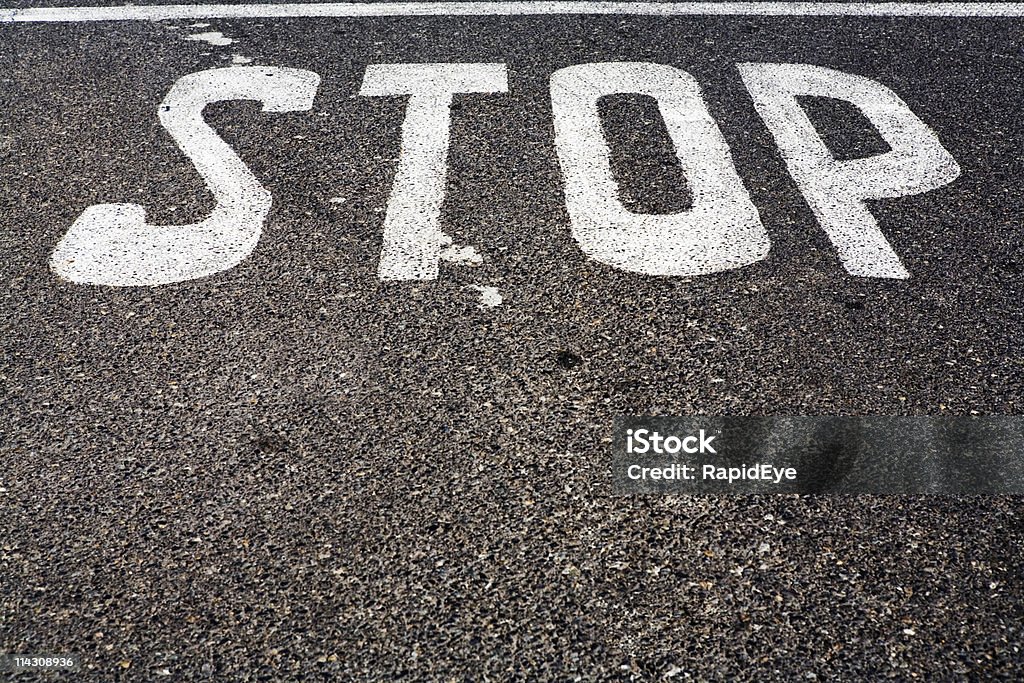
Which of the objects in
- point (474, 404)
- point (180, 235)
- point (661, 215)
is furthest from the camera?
point (661, 215)

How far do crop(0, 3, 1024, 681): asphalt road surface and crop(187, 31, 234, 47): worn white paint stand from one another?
2.88ft

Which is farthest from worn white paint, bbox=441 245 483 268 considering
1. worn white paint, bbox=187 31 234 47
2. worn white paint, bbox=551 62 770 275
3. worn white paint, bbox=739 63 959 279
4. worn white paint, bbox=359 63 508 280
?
worn white paint, bbox=187 31 234 47

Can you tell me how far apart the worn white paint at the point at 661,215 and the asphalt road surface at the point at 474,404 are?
7 centimetres

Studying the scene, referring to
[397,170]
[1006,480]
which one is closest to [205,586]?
[1006,480]

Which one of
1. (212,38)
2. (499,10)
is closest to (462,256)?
(212,38)

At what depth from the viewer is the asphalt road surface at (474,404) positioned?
2.47 m

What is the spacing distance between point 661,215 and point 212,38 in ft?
9.97

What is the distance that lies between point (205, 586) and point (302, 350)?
0.97 metres

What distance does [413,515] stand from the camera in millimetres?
2775

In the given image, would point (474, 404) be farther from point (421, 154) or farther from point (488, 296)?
point (421, 154)

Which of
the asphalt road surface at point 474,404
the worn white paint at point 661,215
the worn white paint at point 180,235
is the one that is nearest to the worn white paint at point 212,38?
the asphalt road surface at point 474,404

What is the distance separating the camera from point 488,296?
365 cm

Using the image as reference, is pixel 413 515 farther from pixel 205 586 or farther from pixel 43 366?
pixel 43 366

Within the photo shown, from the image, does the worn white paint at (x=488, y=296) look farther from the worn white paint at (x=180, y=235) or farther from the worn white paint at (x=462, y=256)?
the worn white paint at (x=180, y=235)
